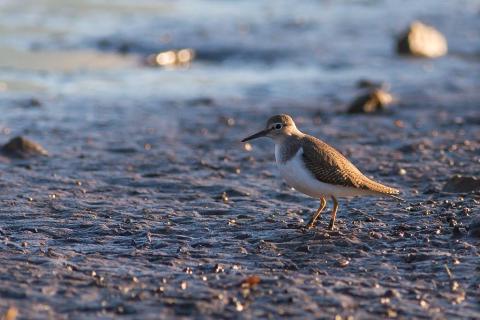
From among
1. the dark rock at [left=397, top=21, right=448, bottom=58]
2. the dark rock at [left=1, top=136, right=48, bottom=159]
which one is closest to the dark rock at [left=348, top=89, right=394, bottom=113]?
the dark rock at [left=397, top=21, right=448, bottom=58]

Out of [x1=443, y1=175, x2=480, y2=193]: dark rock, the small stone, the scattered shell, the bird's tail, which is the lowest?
the small stone

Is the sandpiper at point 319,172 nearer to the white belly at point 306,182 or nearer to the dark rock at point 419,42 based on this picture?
the white belly at point 306,182

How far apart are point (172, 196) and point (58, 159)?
227cm

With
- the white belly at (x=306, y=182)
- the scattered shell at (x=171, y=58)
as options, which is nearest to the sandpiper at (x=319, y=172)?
the white belly at (x=306, y=182)

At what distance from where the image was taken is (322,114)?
50.0 ft

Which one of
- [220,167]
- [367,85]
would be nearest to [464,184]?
[220,167]

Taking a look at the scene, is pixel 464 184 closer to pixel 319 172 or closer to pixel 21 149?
pixel 319 172

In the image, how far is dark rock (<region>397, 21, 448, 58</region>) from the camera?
65.1 ft

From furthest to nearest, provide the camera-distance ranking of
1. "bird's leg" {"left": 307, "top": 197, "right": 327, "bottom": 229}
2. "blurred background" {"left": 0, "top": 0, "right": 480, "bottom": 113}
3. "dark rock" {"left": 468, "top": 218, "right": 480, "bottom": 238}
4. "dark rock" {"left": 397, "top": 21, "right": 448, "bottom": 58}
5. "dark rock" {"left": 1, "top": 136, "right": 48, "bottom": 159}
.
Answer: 1. "dark rock" {"left": 397, "top": 21, "right": 448, "bottom": 58}
2. "blurred background" {"left": 0, "top": 0, "right": 480, "bottom": 113}
3. "dark rock" {"left": 1, "top": 136, "right": 48, "bottom": 159}
4. "bird's leg" {"left": 307, "top": 197, "right": 327, "bottom": 229}
5. "dark rock" {"left": 468, "top": 218, "right": 480, "bottom": 238}

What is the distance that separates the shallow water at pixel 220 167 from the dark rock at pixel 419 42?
36cm

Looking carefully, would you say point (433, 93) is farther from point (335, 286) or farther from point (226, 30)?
point (335, 286)

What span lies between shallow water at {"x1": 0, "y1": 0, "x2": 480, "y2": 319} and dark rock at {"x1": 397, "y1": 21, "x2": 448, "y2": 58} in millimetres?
361

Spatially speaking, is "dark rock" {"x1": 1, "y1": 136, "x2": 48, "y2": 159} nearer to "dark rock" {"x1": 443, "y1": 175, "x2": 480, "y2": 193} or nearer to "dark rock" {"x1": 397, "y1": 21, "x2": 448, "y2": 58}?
"dark rock" {"x1": 443, "y1": 175, "x2": 480, "y2": 193}

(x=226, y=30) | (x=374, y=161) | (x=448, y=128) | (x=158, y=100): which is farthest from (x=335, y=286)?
(x=226, y=30)
